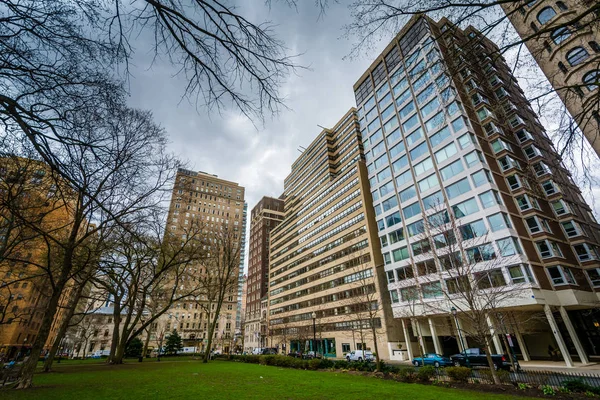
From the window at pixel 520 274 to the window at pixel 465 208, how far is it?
7384 millimetres

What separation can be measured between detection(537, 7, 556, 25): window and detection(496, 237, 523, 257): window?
24.6 metres

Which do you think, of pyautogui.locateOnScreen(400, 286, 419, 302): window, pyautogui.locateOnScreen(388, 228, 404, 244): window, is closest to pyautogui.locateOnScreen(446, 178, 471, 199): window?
pyautogui.locateOnScreen(388, 228, 404, 244): window

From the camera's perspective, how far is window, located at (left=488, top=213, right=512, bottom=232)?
29984 mm

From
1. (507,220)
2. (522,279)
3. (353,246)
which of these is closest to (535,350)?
(522,279)

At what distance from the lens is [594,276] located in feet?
102

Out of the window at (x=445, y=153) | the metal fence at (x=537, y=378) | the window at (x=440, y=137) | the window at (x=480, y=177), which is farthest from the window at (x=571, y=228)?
the metal fence at (x=537, y=378)

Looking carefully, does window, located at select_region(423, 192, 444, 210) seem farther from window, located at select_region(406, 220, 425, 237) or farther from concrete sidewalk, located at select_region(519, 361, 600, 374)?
concrete sidewalk, located at select_region(519, 361, 600, 374)

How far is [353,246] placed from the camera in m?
51.2

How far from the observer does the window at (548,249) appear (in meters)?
29.8

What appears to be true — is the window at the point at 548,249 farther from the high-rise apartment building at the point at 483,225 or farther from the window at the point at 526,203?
the window at the point at 526,203

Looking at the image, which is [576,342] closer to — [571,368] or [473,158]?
[571,368]

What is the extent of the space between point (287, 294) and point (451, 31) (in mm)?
72729

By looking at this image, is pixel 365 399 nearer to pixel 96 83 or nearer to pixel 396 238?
pixel 96 83

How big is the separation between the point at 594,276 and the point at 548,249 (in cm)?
724
